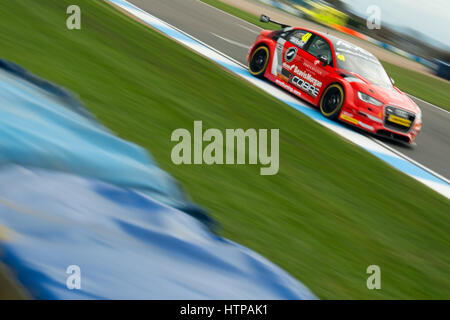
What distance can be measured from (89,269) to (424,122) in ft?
40.7

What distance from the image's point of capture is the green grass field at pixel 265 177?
5074mm

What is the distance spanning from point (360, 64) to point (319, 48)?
846 mm

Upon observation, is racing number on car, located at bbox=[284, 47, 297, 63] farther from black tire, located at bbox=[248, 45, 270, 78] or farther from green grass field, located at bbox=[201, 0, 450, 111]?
green grass field, located at bbox=[201, 0, 450, 111]

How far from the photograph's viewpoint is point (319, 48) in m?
12.2

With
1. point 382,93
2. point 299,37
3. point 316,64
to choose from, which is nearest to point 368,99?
point 382,93

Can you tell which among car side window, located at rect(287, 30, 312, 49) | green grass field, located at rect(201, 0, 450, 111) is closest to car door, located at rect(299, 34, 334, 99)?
car side window, located at rect(287, 30, 312, 49)

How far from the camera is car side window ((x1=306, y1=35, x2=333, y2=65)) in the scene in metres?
12.1

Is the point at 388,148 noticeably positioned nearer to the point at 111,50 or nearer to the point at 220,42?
the point at 111,50

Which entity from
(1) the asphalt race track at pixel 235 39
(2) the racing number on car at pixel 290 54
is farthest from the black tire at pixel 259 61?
(1) the asphalt race track at pixel 235 39

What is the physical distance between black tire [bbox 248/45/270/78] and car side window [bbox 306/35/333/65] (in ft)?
3.39

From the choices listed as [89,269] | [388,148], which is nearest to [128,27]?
[388,148]

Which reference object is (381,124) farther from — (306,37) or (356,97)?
(306,37)

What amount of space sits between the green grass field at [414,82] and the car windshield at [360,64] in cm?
728

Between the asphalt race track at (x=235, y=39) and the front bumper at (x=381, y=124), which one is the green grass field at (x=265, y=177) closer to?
the front bumper at (x=381, y=124)
